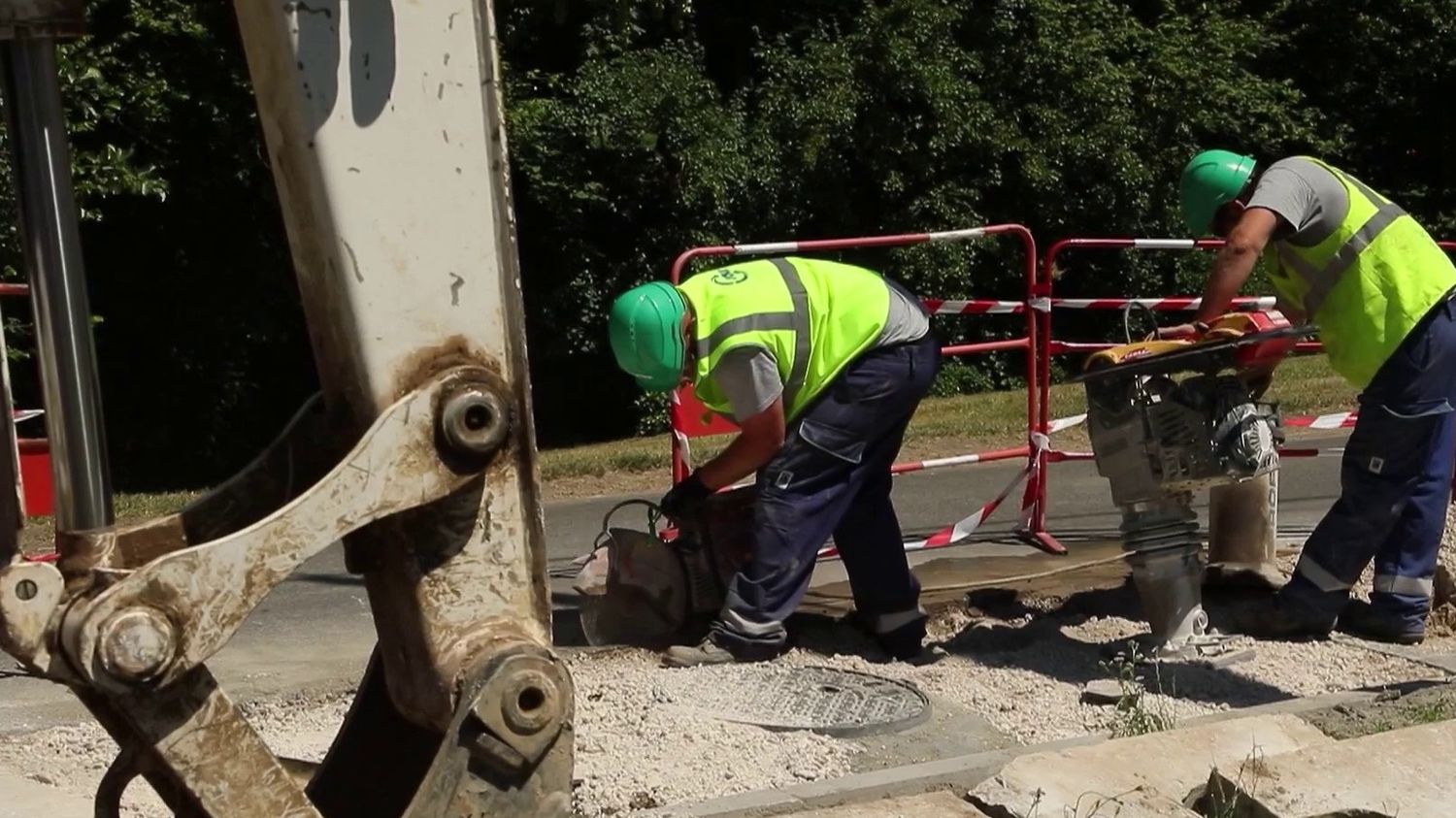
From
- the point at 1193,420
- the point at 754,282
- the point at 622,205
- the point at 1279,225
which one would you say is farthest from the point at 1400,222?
the point at 622,205

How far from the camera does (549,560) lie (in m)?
8.91

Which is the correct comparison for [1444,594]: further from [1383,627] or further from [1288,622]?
[1288,622]

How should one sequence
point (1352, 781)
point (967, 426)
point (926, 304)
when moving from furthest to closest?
1. point (967, 426)
2. point (926, 304)
3. point (1352, 781)

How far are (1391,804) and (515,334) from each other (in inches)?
105

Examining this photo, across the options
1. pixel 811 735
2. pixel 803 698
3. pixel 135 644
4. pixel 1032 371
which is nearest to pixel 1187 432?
pixel 803 698

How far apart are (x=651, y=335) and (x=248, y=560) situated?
3137mm

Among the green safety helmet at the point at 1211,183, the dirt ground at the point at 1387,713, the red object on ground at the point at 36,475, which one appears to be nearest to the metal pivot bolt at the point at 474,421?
the dirt ground at the point at 1387,713

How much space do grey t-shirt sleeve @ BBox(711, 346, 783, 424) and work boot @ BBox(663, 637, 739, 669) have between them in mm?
820

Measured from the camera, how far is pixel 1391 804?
4.41 m

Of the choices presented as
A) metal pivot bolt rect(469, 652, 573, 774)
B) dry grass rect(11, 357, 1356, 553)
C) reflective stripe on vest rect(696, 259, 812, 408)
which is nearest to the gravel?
reflective stripe on vest rect(696, 259, 812, 408)

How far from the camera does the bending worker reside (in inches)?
231

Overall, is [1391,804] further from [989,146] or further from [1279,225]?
[989,146]

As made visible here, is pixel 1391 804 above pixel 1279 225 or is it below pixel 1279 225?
below

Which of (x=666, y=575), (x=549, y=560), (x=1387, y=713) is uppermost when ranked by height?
(x=666, y=575)
